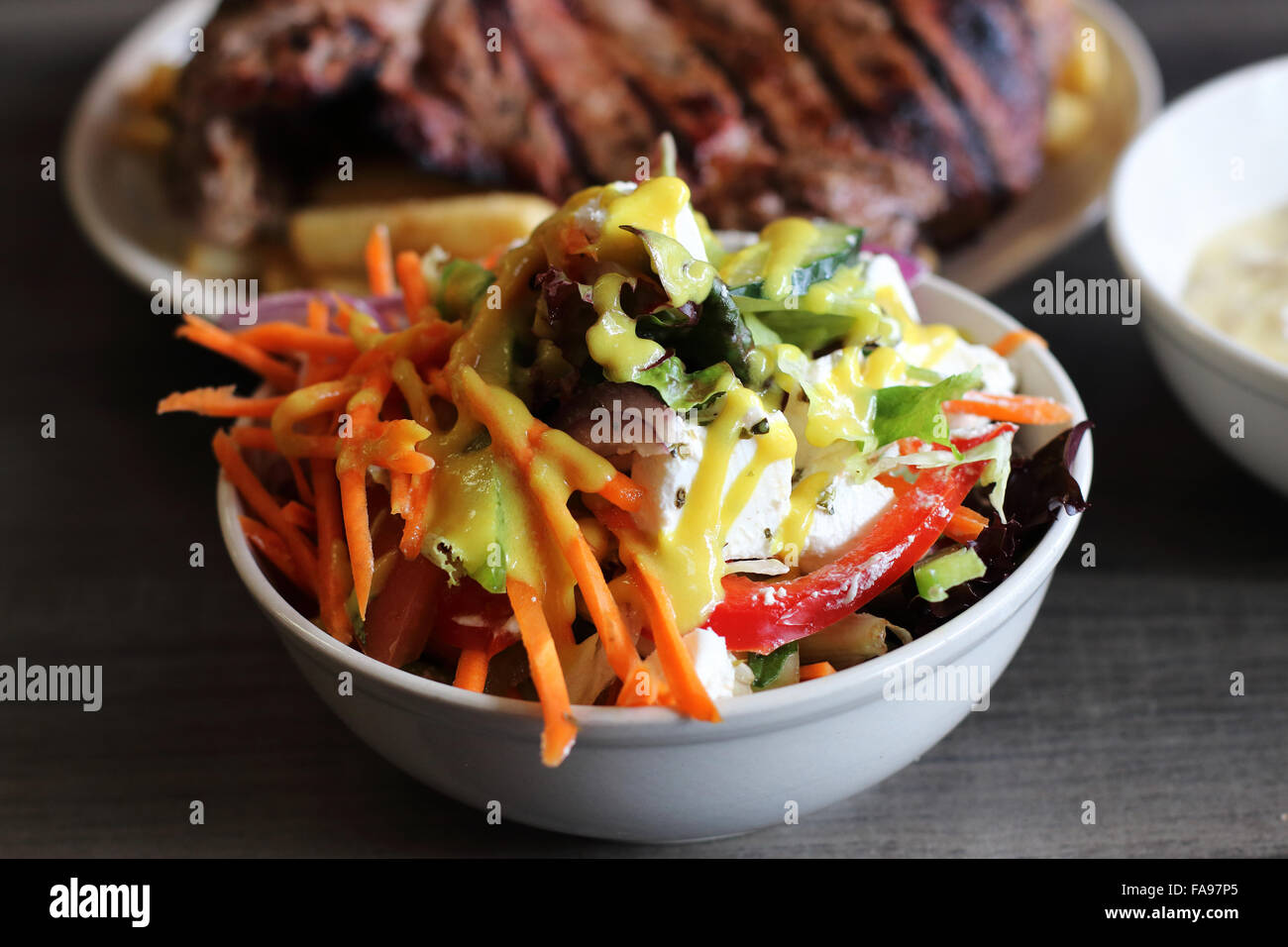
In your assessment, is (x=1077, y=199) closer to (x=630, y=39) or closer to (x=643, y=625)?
(x=630, y=39)

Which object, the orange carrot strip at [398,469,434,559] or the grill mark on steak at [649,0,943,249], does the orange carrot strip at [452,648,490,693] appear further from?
the grill mark on steak at [649,0,943,249]

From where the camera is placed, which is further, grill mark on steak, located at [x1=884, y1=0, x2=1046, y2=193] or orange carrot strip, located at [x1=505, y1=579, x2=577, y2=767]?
grill mark on steak, located at [x1=884, y1=0, x2=1046, y2=193]

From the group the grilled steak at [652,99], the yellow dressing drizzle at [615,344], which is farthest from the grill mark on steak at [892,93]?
the yellow dressing drizzle at [615,344]

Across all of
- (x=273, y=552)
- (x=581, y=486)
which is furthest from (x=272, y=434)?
(x=581, y=486)

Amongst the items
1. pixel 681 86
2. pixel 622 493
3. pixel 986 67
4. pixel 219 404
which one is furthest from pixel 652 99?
pixel 622 493

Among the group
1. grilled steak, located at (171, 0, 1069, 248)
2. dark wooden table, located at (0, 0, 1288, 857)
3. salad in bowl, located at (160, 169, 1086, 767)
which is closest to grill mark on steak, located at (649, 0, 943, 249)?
grilled steak, located at (171, 0, 1069, 248)

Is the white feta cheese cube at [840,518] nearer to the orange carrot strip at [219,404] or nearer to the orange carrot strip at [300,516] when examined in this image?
the orange carrot strip at [300,516]

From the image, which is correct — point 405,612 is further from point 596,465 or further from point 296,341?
point 296,341
